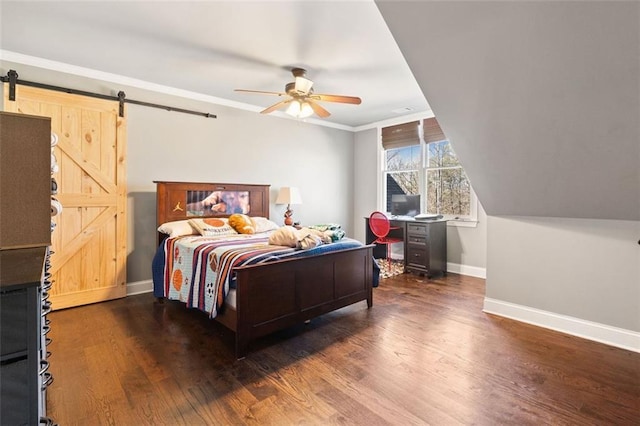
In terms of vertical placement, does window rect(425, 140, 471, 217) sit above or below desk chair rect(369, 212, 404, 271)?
above

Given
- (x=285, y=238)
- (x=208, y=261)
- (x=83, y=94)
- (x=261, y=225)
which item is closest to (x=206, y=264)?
(x=208, y=261)

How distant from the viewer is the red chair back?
15.1 ft

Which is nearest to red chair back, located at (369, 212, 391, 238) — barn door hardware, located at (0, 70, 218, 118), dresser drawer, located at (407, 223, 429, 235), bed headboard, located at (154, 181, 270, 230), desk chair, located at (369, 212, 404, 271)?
desk chair, located at (369, 212, 404, 271)

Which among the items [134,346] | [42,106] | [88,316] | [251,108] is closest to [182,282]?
[134,346]

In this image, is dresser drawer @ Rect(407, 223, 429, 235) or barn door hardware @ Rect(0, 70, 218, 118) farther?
dresser drawer @ Rect(407, 223, 429, 235)

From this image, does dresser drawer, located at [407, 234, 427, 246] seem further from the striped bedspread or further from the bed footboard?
the striped bedspread

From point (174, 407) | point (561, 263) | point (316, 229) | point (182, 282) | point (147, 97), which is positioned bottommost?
point (174, 407)

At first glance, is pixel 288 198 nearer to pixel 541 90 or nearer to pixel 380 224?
pixel 380 224

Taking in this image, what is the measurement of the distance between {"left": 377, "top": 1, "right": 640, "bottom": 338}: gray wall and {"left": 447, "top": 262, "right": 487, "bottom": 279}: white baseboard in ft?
4.92

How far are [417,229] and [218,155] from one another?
3.01 meters

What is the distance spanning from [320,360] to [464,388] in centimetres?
95

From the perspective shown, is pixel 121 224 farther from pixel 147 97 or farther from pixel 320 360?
pixel 320 360

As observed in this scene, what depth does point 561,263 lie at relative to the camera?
284cm

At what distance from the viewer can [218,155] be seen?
14.6 feet
